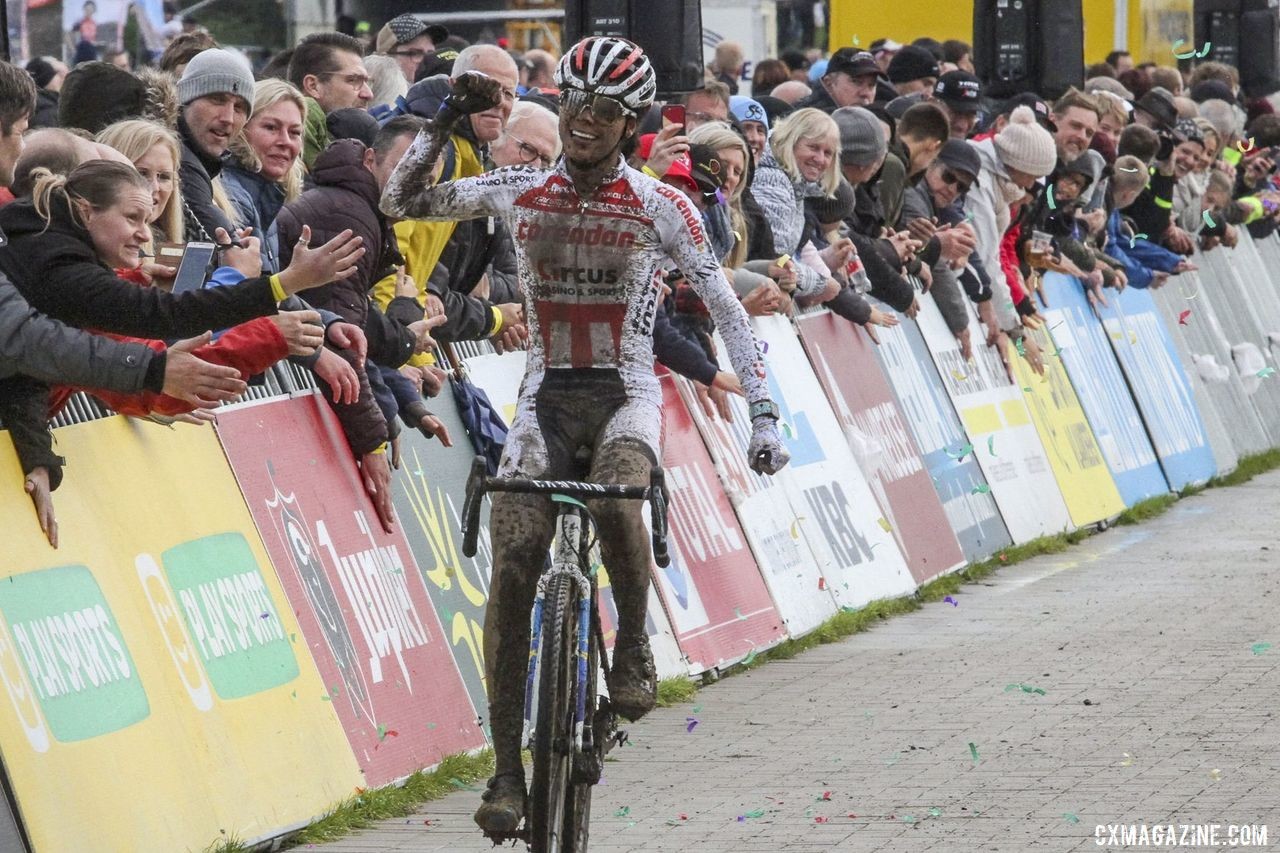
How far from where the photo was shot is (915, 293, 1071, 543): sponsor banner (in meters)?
14.2

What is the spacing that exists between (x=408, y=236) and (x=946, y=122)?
18.3 feet

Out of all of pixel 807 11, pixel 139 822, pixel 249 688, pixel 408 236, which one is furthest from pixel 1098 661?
pixel 807 11

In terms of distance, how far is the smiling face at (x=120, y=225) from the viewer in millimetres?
6699

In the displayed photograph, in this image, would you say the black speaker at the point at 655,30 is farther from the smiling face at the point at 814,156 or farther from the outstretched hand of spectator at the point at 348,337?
the outstretched hand of spectator at the point at 348,337

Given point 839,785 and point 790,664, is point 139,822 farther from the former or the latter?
point 790,664

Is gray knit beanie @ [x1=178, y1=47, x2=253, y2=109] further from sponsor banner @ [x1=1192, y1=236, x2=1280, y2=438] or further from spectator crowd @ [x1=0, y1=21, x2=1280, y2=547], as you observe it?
sponsor banner @ [x1=1192, y1=236, x2=1280, y2=438]

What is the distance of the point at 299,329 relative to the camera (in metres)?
6.62

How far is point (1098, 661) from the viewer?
10406mm

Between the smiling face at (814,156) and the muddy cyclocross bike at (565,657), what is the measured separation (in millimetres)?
5584

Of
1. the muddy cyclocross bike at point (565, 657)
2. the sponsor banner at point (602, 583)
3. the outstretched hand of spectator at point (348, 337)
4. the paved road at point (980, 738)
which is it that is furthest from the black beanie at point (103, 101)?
the paved road at point (980, 738)

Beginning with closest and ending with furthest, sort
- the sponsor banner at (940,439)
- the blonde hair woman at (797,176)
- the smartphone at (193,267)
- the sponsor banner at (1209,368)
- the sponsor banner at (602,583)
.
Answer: the smartphone at (193,267) < the sponsor banner at (602,583) < the blonde hair woman at (797,176) < the sponsor banner at (940,439) < the sponsor banner at (1209,368)

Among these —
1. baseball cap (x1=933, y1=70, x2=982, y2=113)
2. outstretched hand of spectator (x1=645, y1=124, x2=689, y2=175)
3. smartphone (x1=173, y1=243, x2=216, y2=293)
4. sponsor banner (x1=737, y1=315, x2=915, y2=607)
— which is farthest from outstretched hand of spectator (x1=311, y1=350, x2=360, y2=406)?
baseball cap (x1=933, y1=70, x2=982, y2=113)

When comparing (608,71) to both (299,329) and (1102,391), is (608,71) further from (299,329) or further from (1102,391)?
(1102,391)

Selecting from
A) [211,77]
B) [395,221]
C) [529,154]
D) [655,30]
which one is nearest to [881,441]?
[655,30]
